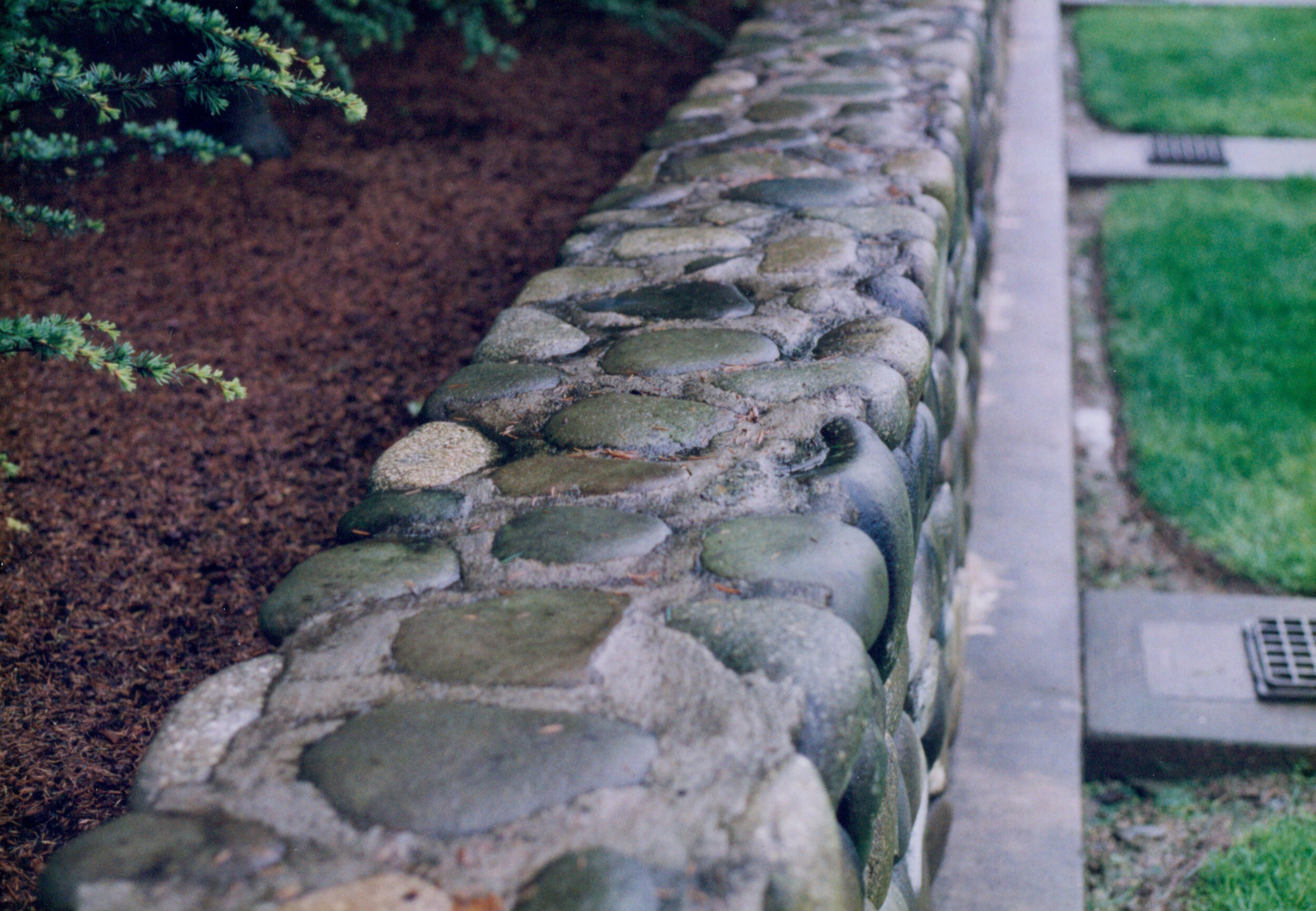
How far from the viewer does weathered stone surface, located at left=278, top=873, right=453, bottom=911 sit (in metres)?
0.88

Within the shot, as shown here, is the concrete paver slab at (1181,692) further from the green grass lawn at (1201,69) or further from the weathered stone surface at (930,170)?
the green grass lawn at (1201,69)

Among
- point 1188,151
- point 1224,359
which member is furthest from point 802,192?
point 1188,151

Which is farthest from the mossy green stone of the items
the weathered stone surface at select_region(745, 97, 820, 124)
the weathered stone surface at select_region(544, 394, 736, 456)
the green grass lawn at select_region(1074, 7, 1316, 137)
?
the green grass lawn at select_region(1074, 7, 1316, 137)

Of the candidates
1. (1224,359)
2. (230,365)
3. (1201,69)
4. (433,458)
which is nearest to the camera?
(433,458)

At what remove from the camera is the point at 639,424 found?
5.34ft

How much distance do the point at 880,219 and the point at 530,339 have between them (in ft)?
2.83

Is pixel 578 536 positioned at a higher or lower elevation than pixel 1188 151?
higher

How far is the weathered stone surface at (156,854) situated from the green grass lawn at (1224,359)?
8.92ft

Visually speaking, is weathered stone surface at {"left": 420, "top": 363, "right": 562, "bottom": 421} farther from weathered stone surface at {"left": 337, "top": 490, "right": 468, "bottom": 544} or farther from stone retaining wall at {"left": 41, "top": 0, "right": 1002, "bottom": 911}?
weathered stone surface at {"left": 337, "top": 490, "right": 468, "bottom": 544}

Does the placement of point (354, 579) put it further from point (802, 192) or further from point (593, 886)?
point (802, 192)

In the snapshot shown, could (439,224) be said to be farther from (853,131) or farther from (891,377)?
(891,377)

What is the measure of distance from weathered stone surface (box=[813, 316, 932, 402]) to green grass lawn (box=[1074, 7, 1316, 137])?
4794mm

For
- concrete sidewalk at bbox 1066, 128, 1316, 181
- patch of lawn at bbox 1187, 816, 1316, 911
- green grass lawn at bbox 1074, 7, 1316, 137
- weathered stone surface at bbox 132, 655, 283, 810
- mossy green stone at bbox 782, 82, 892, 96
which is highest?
mossy green stone at bbox 782, 82, 892, 96

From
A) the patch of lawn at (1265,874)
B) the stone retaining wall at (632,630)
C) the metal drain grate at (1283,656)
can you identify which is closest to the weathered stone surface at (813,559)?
the stone retaining wall at (632,630)
